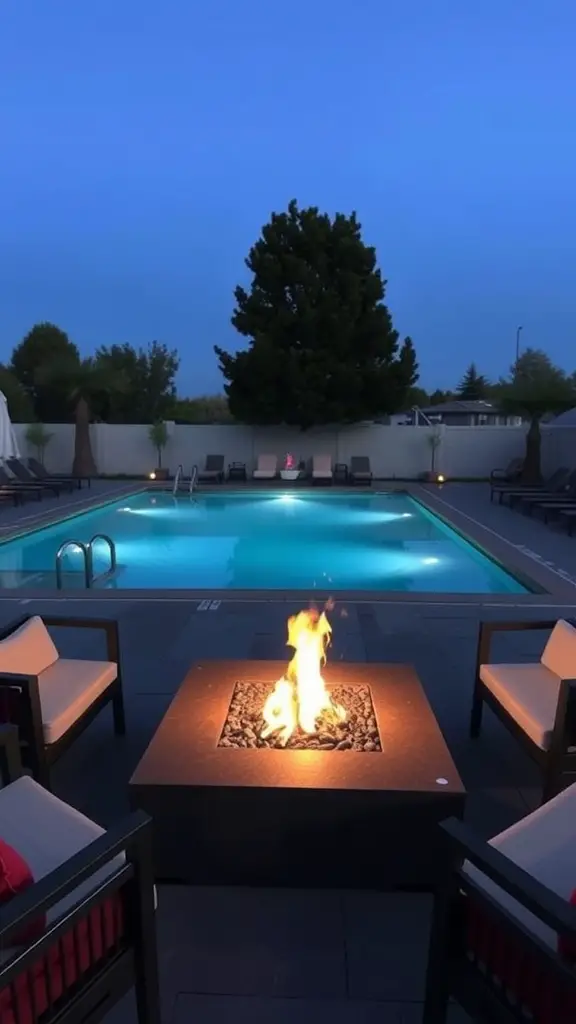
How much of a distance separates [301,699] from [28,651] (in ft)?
4.21

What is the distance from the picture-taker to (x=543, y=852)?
190 cm

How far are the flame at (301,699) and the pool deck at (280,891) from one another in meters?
0.64

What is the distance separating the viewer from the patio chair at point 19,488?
14.0 m

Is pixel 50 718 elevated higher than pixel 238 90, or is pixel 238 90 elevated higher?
pixel 238 90

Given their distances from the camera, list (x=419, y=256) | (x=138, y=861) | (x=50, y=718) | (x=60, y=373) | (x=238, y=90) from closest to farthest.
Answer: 1. (x=138, y=861)
2. (x=50, y=718)
3. (x=60, y=373)
4. (x=238, y=90)
5. (x=419, y=256)

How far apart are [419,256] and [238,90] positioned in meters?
44.3

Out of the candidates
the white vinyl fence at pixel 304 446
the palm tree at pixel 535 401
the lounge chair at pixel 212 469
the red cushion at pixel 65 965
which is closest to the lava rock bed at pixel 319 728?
the red cushion at pixel 65 965

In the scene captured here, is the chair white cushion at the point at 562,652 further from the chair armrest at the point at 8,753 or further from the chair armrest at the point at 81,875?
the chair armrest at the point at 8,753

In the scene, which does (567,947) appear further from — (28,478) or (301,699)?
(28,478)

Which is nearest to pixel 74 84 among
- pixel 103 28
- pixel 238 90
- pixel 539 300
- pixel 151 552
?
pixel 238 90

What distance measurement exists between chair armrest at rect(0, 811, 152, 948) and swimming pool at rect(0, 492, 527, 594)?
4997 millimetres

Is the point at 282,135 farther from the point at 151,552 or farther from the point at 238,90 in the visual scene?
the point at 151,552

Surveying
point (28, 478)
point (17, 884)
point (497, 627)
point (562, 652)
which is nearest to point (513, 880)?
point (17, 884)

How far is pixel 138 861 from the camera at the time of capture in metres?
1.76
